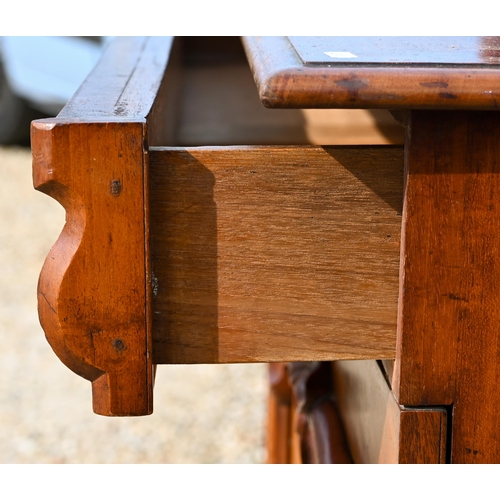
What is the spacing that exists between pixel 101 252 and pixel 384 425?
1.21 ft

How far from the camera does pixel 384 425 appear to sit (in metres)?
0.76

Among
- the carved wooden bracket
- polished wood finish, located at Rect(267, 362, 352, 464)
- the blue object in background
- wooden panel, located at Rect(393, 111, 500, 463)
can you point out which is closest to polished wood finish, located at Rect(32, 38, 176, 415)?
the carved wooden bracket

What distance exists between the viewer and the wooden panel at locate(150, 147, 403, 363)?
24.7 inches

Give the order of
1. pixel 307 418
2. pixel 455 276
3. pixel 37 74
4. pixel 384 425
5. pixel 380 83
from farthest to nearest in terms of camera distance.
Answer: pixel 37 74 < pixel 307 418 < pixel 384 425 < pixel 455 276 < pixel 380 83

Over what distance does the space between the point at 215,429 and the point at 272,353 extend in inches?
91.9

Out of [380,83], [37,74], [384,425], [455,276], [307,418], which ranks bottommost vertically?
A: [37,74]

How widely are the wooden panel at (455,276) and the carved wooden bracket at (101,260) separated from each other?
236 mm

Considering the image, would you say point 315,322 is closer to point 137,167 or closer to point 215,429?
point 137,167

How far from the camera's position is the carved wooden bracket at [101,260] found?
0.58 metres

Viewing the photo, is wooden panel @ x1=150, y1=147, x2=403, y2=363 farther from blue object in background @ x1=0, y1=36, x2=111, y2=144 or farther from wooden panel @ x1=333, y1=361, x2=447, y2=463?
blue object in background @ x1=0, y1=36, x2=111, y2=144

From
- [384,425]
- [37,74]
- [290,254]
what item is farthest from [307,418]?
[37,74]

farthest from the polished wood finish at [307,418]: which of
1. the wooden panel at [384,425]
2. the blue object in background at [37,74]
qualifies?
the blue object in background at [37,74]

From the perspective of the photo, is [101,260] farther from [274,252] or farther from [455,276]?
[455,276]

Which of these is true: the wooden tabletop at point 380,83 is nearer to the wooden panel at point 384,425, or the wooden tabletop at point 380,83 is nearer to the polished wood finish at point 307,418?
the wooden panel at point 384,425
